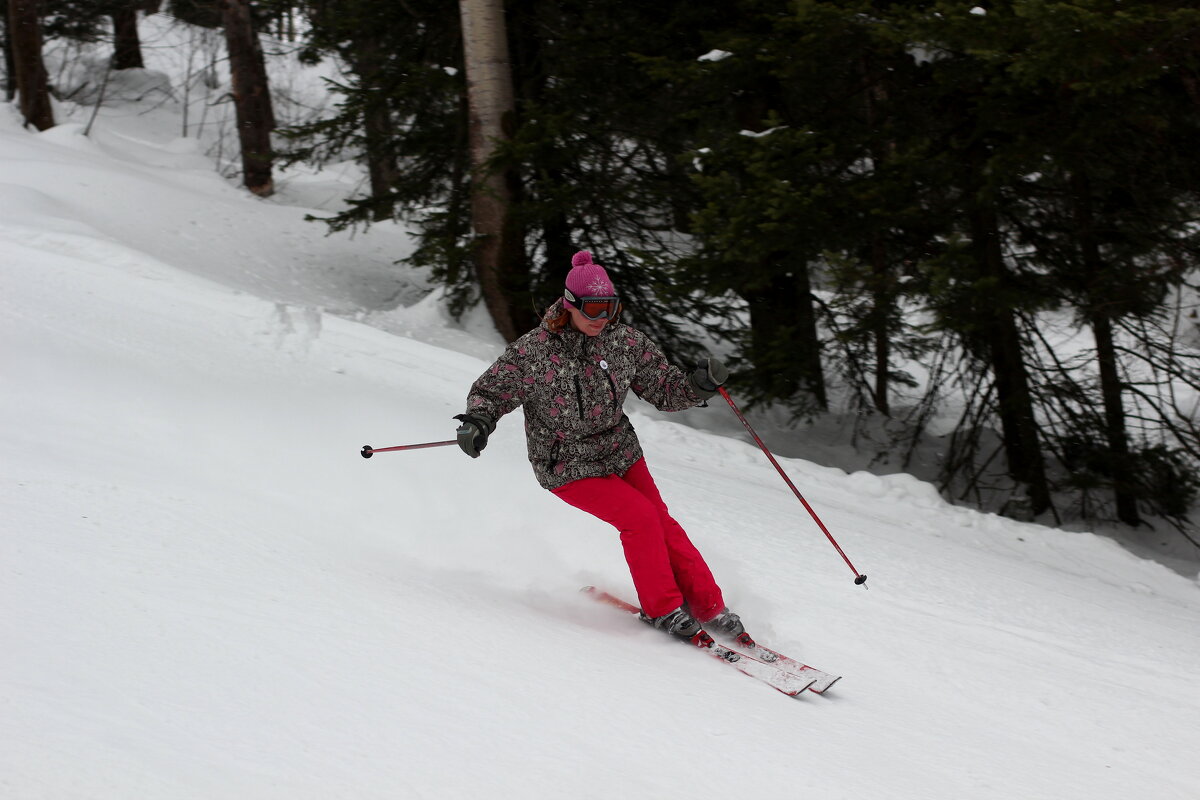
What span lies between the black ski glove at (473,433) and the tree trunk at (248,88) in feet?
39.7

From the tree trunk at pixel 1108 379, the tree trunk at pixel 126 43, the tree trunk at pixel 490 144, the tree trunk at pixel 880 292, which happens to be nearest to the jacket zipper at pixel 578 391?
the tree trunk at pixel 880 292

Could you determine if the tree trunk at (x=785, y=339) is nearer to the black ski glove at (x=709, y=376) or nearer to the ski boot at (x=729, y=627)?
the black ski glove at (x=709, y=376)

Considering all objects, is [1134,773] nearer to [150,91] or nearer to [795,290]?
[795,290]

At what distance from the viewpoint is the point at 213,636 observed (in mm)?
3035

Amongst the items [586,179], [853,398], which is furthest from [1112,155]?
[586,179]

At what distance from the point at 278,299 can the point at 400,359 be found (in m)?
2.60

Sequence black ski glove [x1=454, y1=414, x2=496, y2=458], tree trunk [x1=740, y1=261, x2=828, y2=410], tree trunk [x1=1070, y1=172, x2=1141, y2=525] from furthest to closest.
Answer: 1. tree trunk [x1=740, y1=261, x2=828, y2=410]
2. tree trunk [x1=1070, y1=172, x2=1141, y2=525]
3. black ski glove [x1=454, y1=414, x2=496, y2=458]

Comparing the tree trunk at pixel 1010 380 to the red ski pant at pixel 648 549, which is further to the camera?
the tree trunk at pixel 1010 380

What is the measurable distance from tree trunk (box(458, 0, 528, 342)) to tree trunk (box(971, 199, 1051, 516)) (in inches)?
166

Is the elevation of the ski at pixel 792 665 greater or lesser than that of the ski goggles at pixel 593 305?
lesser

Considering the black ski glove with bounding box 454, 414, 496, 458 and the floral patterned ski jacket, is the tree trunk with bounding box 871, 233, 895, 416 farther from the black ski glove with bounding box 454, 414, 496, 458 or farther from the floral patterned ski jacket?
the black ski glove with bounding box 454, 414, 496, 458

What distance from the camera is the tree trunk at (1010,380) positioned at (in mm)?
7977

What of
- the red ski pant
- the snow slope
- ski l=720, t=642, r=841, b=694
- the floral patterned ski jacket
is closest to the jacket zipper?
the floral patterned ski jacket

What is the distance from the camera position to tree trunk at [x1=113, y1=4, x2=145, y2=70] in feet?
71.1
